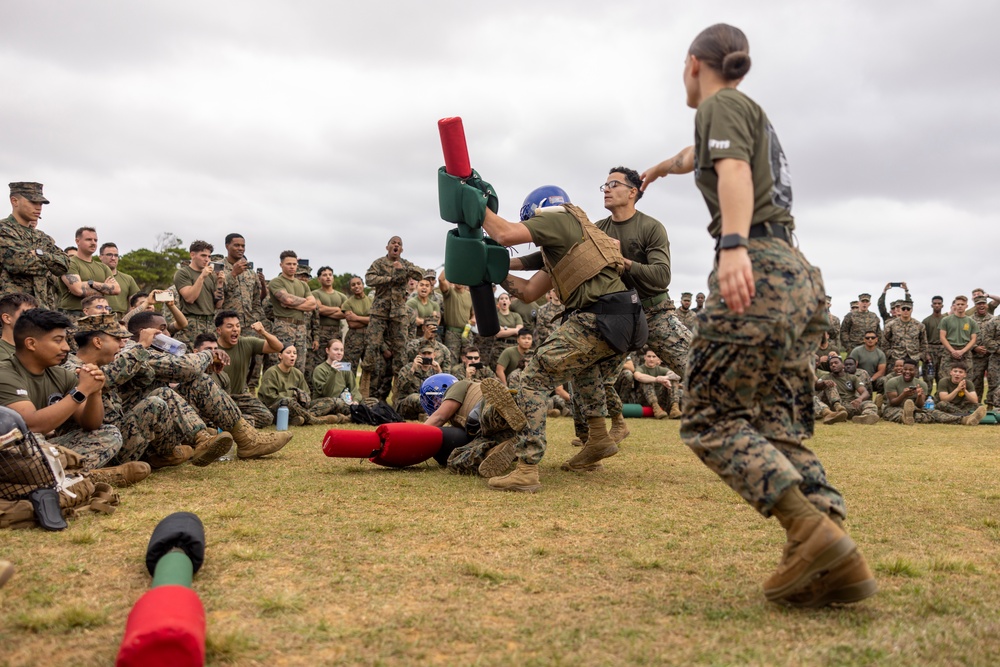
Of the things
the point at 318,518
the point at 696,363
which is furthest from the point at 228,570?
the point at 696,363

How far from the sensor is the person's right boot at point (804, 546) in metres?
2.77

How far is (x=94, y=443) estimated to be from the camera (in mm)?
5305

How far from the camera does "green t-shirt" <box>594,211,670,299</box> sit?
6.21 metres

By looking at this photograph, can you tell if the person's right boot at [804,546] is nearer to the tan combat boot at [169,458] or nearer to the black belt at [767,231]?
the black belt at [767,231]

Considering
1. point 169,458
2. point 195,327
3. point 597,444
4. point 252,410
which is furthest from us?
point 195,327

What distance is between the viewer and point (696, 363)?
2.99 metres

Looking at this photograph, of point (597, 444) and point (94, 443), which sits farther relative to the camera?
point (597, 444)

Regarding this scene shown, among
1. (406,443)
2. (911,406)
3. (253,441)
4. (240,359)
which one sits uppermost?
(240,359)

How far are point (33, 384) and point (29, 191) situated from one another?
525 cm

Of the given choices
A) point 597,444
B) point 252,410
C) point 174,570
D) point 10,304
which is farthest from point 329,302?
point 174,570

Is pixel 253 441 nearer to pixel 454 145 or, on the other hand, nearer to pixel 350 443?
pixel 350 443

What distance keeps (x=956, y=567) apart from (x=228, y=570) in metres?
3.14

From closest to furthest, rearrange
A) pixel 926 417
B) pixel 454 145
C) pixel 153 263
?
pixel 454 145 → pixel 926 417 → pixel 153 263

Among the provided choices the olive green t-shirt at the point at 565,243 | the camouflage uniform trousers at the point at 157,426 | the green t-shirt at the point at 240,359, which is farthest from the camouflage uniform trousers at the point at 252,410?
the olive green t-shirt at the point at 565,243
